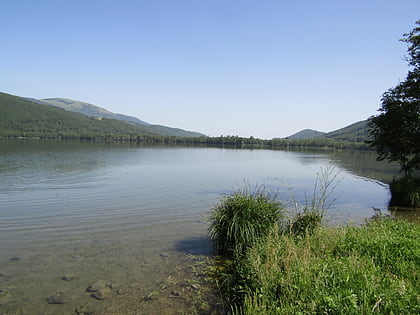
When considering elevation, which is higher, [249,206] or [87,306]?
[249,206]

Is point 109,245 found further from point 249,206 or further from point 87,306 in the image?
point 249,206

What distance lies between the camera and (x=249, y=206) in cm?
988

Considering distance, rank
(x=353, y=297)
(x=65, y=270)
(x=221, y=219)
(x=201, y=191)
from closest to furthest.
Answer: (x=353, y=297), (x=65, y=270), (x=221, y=219), (x=201, y=191)

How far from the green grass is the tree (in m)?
14.9

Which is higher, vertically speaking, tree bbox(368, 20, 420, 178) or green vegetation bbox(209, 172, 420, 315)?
tree bbox(368, 20, 420, 178)

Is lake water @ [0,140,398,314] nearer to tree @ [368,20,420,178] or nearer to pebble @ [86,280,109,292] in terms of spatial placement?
pebble @ [86,280,109,292]

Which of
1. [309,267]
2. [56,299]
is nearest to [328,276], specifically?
[309,267]

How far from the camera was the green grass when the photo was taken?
477 cm

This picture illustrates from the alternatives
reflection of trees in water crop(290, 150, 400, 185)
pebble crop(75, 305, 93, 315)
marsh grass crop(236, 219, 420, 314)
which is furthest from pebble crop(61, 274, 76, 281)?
reflection of trees in water crop(290, 150, 400, 185)

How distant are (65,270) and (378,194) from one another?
2771 centimetres

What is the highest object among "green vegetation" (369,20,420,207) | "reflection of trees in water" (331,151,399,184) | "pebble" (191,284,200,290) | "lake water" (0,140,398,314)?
"green vegetation" (369,20,420,207)

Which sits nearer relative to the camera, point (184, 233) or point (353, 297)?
point (353, 297)

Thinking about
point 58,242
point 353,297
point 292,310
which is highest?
point 353,297

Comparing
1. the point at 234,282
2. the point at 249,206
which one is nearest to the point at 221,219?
the point at 249,206
